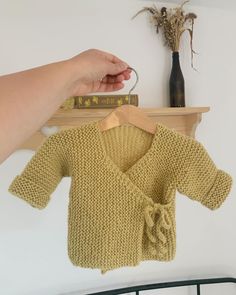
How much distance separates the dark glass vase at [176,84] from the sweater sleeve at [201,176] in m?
0.63

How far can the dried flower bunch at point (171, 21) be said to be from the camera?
54.7 inches

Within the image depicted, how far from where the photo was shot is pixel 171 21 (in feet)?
4.56

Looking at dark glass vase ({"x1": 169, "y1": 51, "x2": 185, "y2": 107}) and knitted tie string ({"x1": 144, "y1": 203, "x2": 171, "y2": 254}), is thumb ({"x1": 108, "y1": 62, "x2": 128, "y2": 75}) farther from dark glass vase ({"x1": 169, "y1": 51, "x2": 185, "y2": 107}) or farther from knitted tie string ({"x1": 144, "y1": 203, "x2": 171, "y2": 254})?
dark glass vase ({"x1": 169, "y1": 51, "x2": 185, "y2": 107})

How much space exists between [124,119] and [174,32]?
76cm

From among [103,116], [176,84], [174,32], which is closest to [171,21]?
[174,32]

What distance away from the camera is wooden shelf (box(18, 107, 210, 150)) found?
119cm

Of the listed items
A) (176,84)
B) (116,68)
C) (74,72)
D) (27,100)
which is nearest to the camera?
(27,100)

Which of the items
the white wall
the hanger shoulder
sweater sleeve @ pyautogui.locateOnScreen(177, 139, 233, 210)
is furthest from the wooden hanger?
the white wall

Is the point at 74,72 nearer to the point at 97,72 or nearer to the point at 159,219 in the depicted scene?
the point at 97,72

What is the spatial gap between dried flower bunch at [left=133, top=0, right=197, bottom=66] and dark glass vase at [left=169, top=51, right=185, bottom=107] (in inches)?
2.1

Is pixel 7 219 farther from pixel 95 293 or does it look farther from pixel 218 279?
pixel 218 279

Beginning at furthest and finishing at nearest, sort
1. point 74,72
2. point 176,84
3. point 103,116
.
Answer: point 176,84
point 103,116
point 74,72

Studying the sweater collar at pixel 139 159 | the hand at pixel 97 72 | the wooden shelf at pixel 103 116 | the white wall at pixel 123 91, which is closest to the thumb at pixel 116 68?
the hand at pixel 97 72

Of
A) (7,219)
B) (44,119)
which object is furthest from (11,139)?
(7,219)
